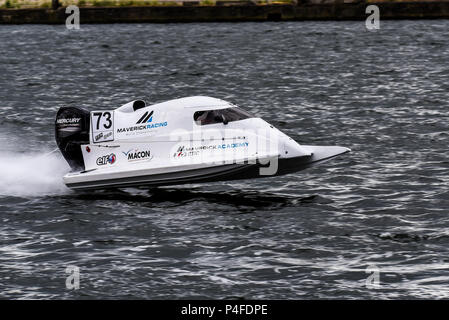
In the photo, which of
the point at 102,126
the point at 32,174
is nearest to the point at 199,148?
the point at 102,126

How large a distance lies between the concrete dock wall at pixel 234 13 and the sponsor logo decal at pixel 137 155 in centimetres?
5311

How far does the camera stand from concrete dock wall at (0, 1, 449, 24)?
72.1 meters

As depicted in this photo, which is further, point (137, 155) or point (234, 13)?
point (234, 13)

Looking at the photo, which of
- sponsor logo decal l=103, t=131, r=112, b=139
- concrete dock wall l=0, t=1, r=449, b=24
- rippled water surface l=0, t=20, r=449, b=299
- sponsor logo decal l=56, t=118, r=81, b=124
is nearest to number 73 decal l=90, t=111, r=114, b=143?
sponsor logo decal l=103, t=131, r=112, b=139

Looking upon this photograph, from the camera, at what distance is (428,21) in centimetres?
7356

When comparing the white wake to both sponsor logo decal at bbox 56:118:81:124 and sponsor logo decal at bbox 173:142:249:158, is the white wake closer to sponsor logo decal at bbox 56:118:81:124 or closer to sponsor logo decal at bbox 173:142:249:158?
sponsor logo decal at bbox 56:118:81:124

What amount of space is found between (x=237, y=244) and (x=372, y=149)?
1061 cm

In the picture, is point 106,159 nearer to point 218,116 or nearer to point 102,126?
point 102,126

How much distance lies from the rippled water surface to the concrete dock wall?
2812 cm

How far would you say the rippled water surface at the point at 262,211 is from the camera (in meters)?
16.2

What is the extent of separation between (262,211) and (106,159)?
4256 millimetres

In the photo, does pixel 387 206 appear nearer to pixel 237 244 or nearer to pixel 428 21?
pixel 237 244

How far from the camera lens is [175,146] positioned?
21.4 m

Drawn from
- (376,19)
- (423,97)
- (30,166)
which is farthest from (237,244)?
(376,19)
